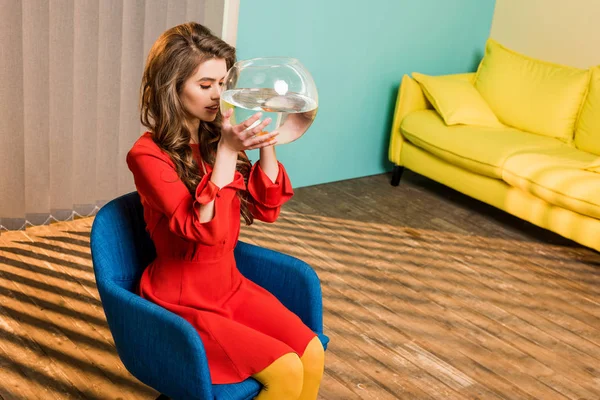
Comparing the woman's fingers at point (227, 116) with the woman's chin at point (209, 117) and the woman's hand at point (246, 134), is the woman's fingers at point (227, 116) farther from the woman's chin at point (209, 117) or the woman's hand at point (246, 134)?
the woman's chin at point (209, 117)

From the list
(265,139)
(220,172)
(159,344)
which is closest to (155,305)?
(159,344)

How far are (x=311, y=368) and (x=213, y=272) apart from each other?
1.02 ft

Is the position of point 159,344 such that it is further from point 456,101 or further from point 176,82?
point 456,101

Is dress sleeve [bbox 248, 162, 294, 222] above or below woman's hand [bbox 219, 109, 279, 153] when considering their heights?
below

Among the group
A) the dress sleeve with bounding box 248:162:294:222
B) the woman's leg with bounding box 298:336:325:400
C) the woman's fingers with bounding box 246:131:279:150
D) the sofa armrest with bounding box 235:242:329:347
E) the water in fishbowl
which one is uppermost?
the water in fishbowl

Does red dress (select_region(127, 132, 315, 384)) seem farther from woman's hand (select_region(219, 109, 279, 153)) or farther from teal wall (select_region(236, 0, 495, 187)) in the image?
teal wall (select_region(236, 0, 495, 187))

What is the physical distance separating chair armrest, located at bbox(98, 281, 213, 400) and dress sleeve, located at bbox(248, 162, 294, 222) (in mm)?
407

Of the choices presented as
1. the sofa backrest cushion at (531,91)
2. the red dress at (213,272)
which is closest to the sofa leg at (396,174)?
the sofa backrest cushion at (531,91)

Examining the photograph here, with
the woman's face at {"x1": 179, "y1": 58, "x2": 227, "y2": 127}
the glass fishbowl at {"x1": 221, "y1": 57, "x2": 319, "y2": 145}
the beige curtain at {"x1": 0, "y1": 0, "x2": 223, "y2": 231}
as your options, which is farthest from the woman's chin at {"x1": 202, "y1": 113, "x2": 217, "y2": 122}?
the beige curtain at {"x1": 0, "y1": 0, "x2": 223, "y2": 231}

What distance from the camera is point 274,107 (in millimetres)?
1254

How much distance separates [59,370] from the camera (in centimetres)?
208

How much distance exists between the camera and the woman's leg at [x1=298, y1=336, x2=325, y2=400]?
1529mm

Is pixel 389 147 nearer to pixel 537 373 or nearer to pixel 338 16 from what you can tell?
pixel 338 16

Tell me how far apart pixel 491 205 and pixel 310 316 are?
8.24 feet
